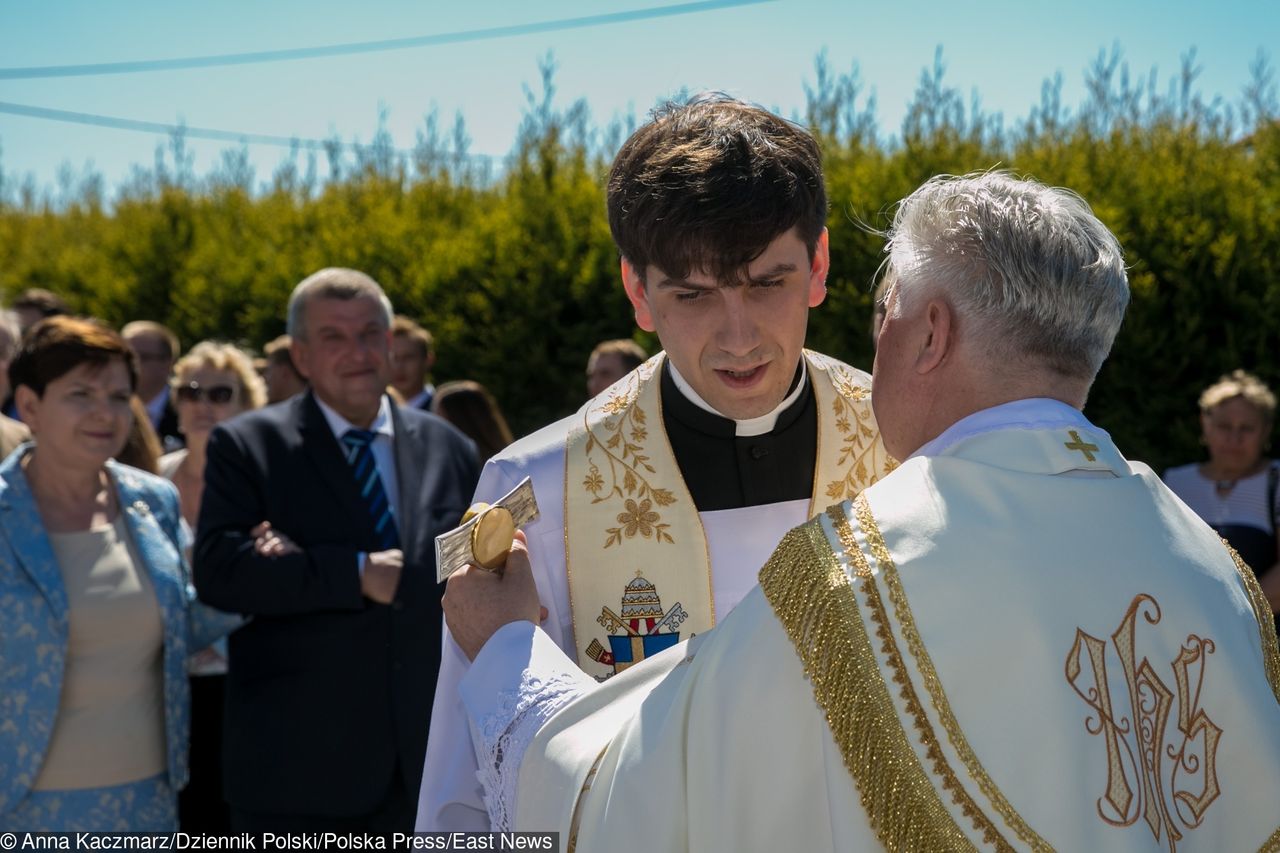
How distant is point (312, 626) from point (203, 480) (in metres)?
0.76

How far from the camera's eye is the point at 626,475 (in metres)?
2.68

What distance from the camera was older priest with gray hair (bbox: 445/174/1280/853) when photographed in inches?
67.4

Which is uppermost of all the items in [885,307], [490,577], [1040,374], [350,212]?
[350,212]

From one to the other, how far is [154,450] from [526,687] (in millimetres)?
3746

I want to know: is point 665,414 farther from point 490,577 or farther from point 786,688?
point 786,688

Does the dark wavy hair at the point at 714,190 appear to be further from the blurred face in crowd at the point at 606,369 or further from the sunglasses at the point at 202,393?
the sunglasses at the point at 202,393

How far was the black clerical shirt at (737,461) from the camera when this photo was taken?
8.86 feet

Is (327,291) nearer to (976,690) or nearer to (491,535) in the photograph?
(491,535)

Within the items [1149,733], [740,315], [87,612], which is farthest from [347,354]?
[1149,733]

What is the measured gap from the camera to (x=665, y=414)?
2766 millimetres

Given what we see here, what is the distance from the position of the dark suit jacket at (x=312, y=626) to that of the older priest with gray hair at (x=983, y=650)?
8.41 feet

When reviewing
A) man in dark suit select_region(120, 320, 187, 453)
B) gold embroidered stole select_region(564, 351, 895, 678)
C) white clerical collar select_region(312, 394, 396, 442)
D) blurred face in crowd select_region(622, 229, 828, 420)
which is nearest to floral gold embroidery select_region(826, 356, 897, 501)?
gold embroidered stole select_region(564, 351, 895, 678)

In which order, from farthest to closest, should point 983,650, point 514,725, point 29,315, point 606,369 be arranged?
point 29,315
point 606,369
point 514,725
point 983,650

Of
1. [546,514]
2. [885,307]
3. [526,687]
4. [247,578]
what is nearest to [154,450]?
[247,578]
